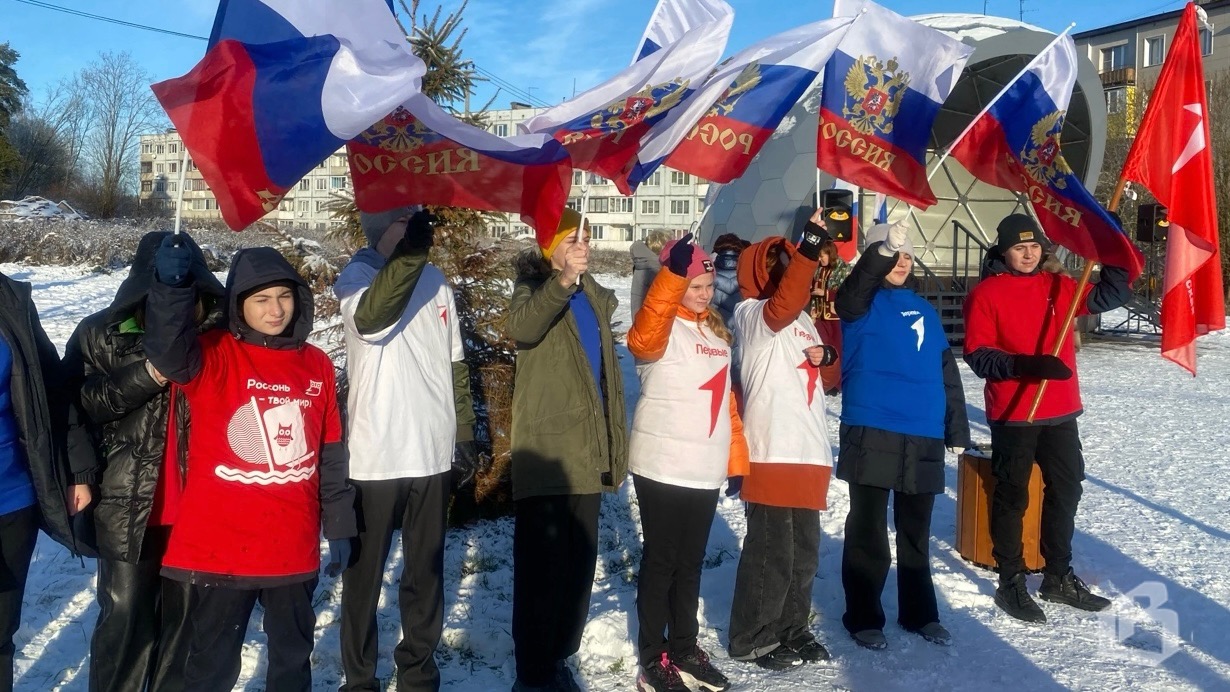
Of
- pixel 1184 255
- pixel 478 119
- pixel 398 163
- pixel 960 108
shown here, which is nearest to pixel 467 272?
pixel 478 119

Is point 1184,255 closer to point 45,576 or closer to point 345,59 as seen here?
point 345,59

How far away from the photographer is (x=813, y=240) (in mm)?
3674

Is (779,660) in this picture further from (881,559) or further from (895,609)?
(895,609)

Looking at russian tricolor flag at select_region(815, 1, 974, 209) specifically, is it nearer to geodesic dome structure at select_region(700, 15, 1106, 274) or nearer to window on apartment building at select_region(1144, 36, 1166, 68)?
geodesic dome structure at select_region(700, 15, 1106, 274)

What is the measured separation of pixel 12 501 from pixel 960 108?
1915cm

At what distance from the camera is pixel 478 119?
593 cm

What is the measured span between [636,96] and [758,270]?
3.89ft

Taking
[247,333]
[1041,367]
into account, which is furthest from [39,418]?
[1041,367]

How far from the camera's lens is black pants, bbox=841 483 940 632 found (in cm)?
432

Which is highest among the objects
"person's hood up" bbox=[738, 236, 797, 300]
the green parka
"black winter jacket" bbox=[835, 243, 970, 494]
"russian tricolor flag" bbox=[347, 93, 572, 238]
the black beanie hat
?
"russian tricolor flag" bbox=[347, 93, 572, 238]

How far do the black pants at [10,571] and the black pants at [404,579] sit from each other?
1013mm

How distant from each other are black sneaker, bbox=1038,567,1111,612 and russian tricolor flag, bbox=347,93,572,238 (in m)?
3.43

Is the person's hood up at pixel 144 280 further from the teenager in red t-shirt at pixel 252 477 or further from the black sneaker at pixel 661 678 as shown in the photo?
the black sneaker at pixel 661 678

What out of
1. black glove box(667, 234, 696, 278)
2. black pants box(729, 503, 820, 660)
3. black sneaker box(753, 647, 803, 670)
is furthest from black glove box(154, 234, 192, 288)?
black sneaker box(753, 647, 803, 670)
